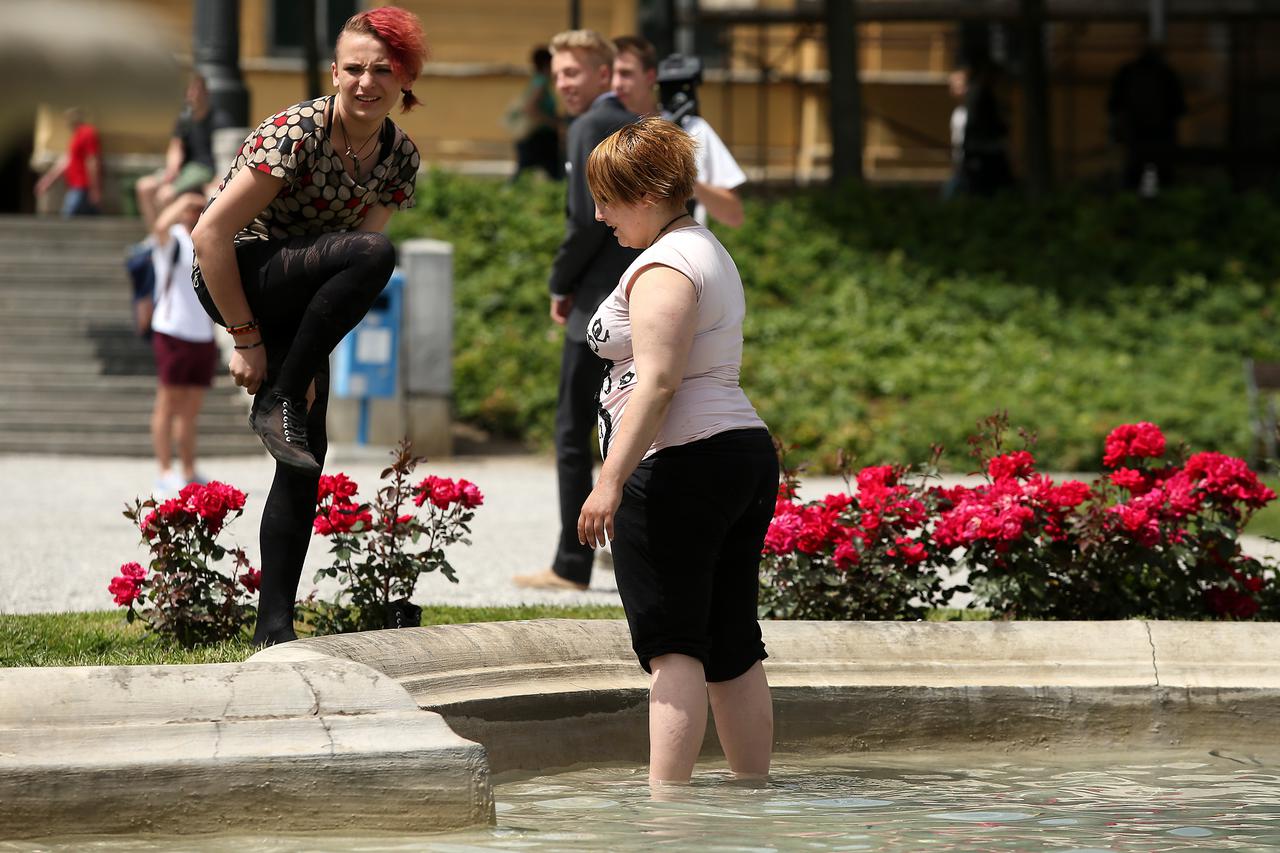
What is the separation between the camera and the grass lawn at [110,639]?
4.81 meters

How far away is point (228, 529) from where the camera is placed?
838 centimetres

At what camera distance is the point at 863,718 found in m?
4.77

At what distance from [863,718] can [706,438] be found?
1.10 metres

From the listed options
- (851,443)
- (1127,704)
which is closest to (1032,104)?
(851,443)

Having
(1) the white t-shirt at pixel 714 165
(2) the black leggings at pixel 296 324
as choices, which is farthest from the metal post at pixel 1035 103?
(2) the black leggings at pixel 296 324

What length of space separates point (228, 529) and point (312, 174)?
4129 millimetres

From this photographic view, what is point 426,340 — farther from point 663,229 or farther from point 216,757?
point 216,757

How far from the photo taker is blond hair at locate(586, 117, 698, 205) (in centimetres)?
401

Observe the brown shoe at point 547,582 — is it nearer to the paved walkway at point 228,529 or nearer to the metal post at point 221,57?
the paved walkway at point 228,529

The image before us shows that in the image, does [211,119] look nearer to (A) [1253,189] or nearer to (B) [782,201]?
(B) [782,201]

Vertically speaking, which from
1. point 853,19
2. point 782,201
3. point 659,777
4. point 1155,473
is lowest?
point 659,777

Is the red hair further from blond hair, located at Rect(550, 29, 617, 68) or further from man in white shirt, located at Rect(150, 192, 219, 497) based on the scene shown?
man in white shirt, located at Rect(150, 192, 219, 497)

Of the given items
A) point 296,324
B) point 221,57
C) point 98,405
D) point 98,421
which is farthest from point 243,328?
point 221,57

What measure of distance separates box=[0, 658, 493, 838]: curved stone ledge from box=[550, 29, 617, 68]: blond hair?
11.9 ft
